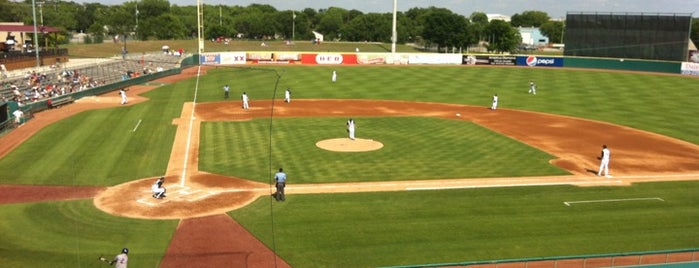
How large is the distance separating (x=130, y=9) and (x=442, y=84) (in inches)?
4824

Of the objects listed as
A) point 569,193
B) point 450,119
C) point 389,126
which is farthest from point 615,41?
point 569,193

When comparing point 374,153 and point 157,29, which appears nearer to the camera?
point 374,153

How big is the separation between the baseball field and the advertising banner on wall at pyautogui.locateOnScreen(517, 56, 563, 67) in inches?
1543

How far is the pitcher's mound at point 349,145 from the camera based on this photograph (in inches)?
1245

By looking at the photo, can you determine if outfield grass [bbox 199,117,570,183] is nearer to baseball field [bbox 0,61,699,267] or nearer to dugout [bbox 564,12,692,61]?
baseball field [bbox 0,61,699,267]

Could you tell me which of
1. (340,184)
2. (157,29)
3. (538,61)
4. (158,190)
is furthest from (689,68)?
(157,29)

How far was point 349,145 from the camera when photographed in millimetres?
32656

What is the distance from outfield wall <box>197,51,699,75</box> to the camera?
80375mm

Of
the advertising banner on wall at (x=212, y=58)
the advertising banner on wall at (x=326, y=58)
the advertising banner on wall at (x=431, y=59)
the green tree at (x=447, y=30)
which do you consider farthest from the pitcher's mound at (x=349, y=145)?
the green tree at (x=447, y=30)

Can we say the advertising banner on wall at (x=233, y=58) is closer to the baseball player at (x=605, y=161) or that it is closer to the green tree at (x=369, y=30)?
the baseball player at (x=605, y=161)

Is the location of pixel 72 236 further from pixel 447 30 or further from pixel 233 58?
pixel 447 30

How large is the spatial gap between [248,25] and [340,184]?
153 metres

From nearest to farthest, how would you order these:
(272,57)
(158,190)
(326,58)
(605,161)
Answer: (158,190) → (605,161) → (272,57) → (326,58)

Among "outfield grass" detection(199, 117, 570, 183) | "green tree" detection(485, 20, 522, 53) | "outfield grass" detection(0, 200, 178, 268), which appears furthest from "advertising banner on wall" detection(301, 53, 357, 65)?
"outfield grass" detection(0, 200, 178, 268)
